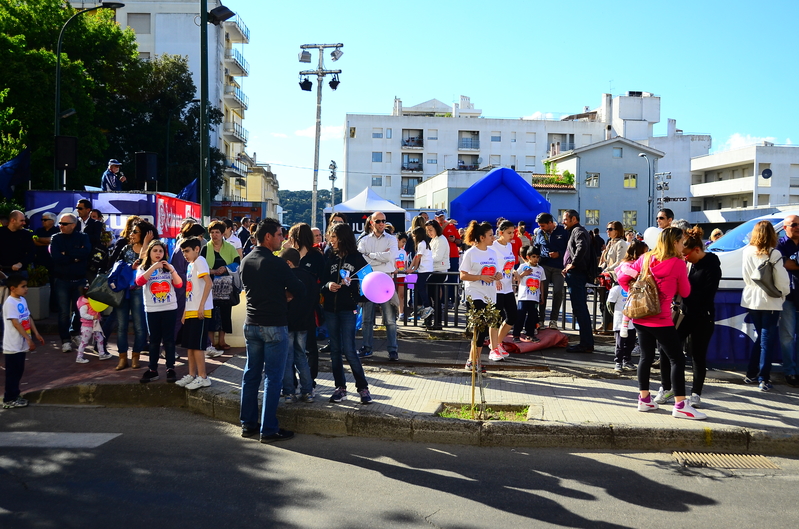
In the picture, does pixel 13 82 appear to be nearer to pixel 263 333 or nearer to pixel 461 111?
pixel 263 333

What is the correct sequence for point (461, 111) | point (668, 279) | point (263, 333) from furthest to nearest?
1. point (461, 111)
2. point (668, 279)
3. point (263, 333)

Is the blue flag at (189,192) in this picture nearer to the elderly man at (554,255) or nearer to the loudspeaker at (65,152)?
the loudspeaker at (65,152)

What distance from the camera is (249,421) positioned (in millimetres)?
6160

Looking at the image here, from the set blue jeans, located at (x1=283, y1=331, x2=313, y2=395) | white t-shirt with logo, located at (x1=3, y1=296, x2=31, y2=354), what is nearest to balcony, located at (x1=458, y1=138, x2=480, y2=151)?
blue jeans, located at (x1=283, y1=331, x2=313, y2=395)

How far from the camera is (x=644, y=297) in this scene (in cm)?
648

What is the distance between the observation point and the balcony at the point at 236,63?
60.4 meters

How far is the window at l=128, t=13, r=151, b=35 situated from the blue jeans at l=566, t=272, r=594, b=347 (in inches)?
2075

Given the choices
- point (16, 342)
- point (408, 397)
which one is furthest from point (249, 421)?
point (16, 342)

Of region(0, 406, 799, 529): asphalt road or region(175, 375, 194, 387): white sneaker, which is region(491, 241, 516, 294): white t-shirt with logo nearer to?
region(0, 406, 799, 529): asphalt road

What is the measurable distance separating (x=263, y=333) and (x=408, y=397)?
1.91m

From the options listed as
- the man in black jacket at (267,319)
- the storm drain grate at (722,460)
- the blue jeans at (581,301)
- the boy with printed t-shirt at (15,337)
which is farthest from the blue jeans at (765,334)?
the boy with printed t-shirt at (15,337)

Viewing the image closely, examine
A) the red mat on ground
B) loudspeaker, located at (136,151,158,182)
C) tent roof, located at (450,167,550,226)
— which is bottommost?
the red mat on ground

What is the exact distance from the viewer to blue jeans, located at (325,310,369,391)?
21.9 ft

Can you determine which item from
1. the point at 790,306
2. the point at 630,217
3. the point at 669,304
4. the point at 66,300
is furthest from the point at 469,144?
the point at 669,304
